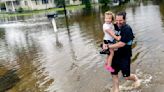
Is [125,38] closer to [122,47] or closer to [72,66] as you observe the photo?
[122,47]

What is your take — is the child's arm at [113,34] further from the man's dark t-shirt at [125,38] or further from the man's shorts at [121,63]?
the man's shorts at [121,63]

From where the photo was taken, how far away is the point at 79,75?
9656 millimetres

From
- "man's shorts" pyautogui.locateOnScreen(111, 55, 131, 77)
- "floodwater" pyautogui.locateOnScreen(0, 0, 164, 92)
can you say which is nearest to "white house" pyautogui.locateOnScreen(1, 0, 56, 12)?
"floodwater" pyautogui.locateOnScreen(0, 0, 164, 92)

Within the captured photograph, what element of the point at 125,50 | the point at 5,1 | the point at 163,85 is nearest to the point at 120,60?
the point at 125,50

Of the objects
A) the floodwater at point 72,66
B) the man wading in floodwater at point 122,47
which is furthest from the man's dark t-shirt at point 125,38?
the floodwater at point 72,66

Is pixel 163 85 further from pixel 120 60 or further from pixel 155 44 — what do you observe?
pixel 155 44

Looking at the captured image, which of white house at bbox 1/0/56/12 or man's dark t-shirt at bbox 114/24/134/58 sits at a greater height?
man's dark t-shirt at bbox 114/24/134/58

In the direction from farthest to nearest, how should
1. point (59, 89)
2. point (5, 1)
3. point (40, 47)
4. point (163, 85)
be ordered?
point (5, 1), point (40, 47), point (59, 89), point (163, 85)

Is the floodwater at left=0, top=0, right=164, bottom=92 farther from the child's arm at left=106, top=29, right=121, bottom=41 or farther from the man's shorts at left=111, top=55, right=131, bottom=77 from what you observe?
the child's arm at left=106, top=29, right=121, bottom=41

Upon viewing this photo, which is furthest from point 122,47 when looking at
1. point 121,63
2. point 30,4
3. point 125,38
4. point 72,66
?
point 30,4

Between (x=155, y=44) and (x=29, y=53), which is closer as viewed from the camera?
(x=155, y=44)

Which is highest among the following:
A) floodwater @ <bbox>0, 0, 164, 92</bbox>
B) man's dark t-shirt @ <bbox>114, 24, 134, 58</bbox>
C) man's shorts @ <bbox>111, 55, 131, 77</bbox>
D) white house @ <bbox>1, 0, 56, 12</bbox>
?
man's dark t-shirt @ <bbox>114, 24, 134, 58</bbox>

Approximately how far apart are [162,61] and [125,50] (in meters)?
3.56

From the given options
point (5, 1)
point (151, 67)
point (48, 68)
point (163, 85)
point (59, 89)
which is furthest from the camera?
point (5, 1)
